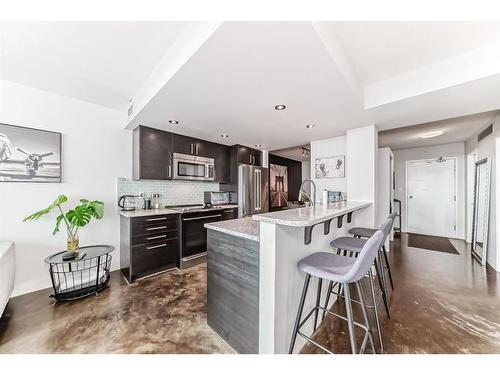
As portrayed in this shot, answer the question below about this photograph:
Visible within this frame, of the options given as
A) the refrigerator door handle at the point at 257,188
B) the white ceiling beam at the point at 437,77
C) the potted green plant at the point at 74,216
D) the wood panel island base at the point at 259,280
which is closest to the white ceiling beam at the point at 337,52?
the white ceiling beam at the point at 437,77

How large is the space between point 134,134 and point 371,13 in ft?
10.6

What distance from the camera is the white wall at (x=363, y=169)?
9.43 ft

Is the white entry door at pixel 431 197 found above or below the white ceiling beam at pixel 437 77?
below

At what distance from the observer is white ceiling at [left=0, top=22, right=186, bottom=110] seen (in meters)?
1.48

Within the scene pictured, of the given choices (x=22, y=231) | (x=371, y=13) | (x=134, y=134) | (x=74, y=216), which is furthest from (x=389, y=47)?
(x=22, y=231)

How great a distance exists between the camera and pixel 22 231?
7.42 feet

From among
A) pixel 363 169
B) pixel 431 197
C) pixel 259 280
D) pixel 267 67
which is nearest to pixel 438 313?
pixel 363 169

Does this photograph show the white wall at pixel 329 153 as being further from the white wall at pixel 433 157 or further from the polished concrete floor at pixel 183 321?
the white wall at pixel 433 157

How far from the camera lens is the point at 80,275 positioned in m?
2.38

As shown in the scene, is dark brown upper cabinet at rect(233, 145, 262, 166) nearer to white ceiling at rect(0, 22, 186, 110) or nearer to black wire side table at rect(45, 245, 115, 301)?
white ceiling at rect(0, 22, 186, 110)

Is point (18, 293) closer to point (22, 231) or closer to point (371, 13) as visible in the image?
point (22, 231)

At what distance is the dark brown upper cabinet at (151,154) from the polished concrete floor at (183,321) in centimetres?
154

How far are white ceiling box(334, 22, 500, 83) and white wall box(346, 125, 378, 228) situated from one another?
117 centimetres

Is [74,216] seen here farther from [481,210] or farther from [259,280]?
[481,210]
